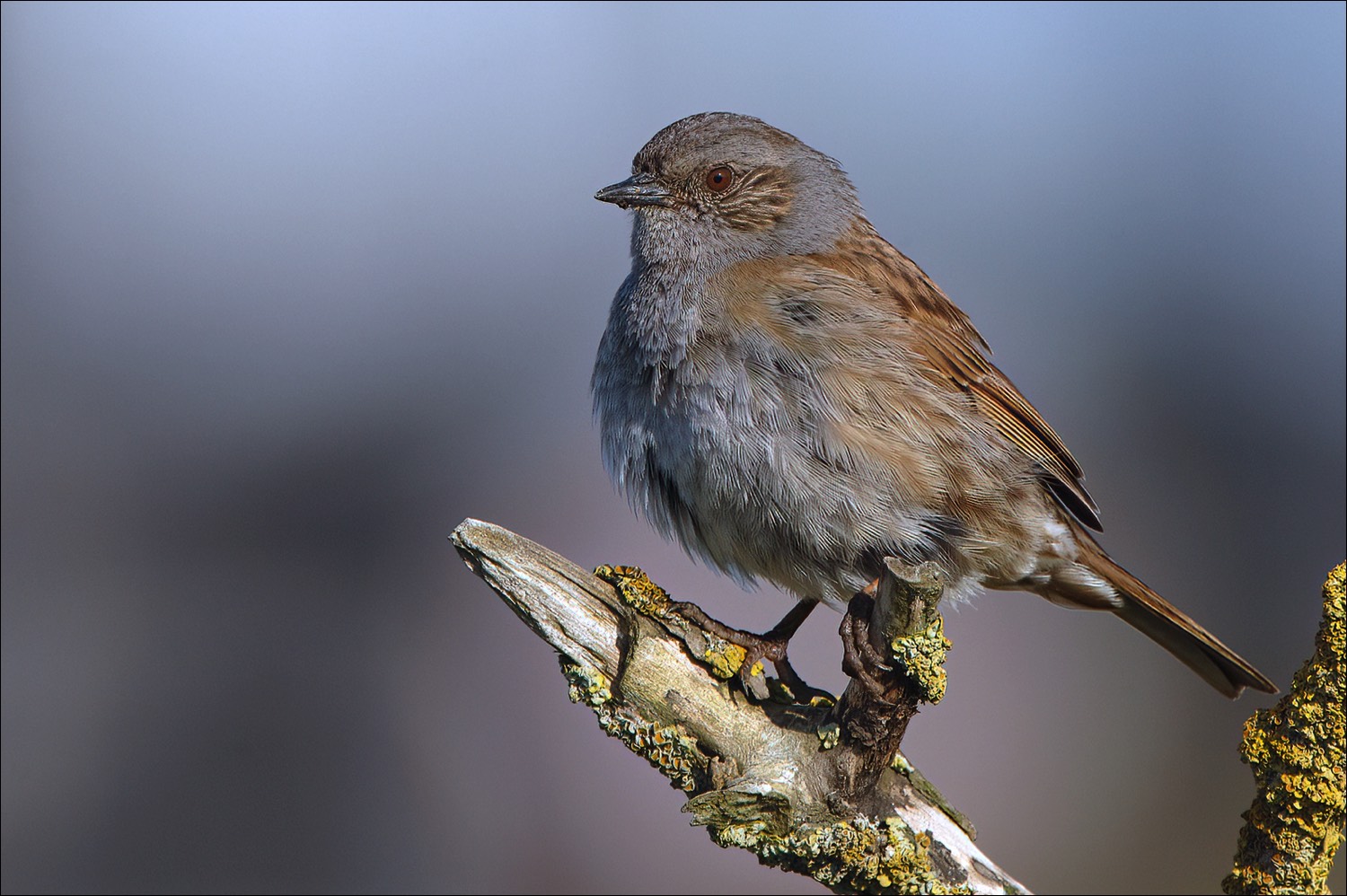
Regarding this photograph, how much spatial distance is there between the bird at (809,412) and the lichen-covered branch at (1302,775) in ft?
4.25

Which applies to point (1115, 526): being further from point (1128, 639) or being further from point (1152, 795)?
point (1152, 795)

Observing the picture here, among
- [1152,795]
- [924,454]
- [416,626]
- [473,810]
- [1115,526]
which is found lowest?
[473,810]

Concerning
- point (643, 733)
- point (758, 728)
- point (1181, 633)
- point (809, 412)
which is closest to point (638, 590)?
point (643, 733)

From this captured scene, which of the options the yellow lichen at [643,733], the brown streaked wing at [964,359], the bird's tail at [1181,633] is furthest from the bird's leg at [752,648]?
the bird's tail at [1181,633]

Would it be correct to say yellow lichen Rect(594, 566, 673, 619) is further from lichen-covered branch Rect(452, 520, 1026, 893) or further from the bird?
the bird

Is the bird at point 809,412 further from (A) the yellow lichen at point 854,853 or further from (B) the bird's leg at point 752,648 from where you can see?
(A) the yellow lichen at point 854,853

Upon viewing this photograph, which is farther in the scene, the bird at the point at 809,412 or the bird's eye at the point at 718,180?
the bird's eye at the point at 718,180

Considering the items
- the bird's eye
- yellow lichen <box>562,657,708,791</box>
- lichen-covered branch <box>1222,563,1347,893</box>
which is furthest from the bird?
lichen-covered branch <box>1222,563,1347,893</box>

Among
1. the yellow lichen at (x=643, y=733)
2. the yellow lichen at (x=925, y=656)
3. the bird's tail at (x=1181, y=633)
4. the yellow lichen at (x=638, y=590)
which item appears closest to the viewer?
the yellow lichen at (x=925, y=656)

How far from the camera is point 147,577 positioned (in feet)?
23.5

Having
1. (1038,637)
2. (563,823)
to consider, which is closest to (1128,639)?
(1038,637)

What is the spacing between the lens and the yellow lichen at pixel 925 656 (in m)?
3.32

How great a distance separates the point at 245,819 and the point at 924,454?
14.3 feet

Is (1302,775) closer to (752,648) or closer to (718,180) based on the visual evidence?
(752,648)
